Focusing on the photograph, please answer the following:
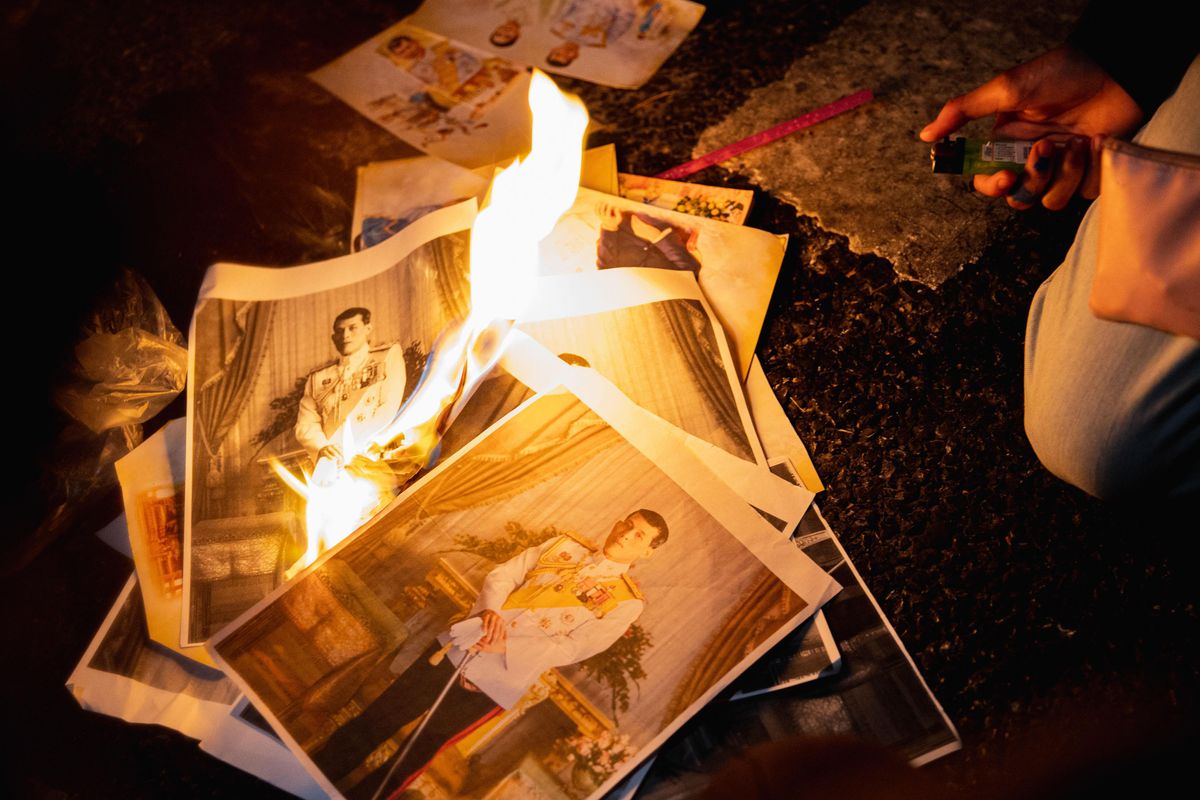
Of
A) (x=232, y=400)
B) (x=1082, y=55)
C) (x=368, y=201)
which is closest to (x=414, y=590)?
(x=232, y=400)

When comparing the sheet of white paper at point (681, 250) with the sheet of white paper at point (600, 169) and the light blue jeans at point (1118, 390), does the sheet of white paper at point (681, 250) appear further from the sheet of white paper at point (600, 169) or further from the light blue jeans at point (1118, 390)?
the light blue jeans at point (1118, 390)

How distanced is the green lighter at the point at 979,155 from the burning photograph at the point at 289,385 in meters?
0.56

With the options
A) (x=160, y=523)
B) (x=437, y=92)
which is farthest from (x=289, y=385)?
(x=437, y=92)

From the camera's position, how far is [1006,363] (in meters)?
0.86

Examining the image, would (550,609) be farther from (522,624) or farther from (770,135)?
(770,135)

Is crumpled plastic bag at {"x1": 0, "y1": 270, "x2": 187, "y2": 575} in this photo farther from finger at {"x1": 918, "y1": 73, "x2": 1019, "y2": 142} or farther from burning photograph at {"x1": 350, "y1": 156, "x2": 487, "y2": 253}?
finger at {"x1": 918, "y1": 73, "x2": 1019, "y2": 142}

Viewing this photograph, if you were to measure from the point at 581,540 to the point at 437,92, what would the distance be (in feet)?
2.54

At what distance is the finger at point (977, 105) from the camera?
875 millimetres

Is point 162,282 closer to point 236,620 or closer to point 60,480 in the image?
point 60,480

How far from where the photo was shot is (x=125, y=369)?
0.92 meters

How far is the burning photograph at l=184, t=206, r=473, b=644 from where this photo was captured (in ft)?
2.60

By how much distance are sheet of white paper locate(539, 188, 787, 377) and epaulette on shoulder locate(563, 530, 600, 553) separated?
0.96 feet

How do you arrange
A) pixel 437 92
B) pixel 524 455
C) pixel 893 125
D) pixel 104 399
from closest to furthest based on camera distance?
pixel 524 455, pixel 104 399, pixel 893 125, pixel 437 92

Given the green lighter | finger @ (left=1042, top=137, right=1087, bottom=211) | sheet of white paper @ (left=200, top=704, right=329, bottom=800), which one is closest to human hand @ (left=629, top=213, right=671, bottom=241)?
the green lighter
